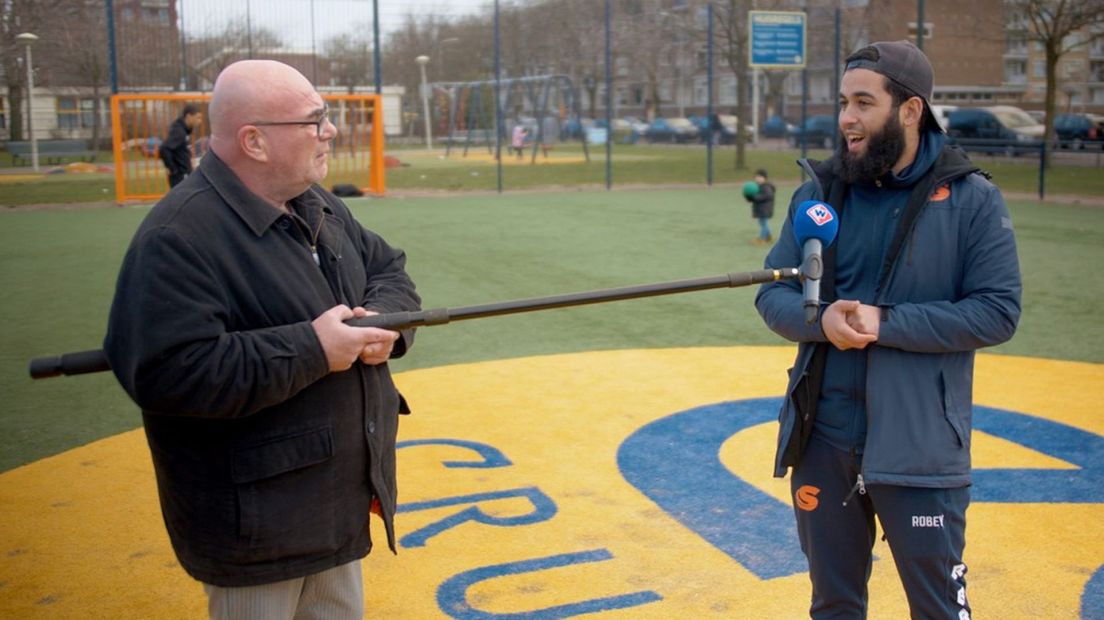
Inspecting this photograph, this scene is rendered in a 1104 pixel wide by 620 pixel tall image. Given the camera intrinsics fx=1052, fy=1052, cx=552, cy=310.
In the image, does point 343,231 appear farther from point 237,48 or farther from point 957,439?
point 237,48

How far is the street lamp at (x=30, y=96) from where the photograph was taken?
1836cm

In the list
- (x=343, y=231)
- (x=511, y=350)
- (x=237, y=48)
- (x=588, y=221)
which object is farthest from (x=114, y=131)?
(x=343, y=231)

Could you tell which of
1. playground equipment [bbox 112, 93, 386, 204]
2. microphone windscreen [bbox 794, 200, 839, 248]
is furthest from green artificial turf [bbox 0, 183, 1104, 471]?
microphone windscreen [bbox 794, 200, 839, 248]

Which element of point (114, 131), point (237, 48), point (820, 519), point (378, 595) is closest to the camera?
point (820, 519)

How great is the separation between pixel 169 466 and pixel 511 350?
587 centimetres

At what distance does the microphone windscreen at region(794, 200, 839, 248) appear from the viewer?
114 inches

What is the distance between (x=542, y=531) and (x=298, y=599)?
6.72 feet

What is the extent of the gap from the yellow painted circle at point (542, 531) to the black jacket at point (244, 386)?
58.2 inches

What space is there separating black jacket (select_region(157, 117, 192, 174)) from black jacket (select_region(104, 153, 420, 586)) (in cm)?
1404

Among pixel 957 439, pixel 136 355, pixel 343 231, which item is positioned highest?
pixel 343 231

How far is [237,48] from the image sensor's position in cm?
2242

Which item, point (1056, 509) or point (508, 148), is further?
point (508, 148)

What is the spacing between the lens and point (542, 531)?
15.7ft

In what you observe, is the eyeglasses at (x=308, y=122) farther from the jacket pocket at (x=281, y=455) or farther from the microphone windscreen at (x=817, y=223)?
the microphone windscreen at (x=817, y=223)
